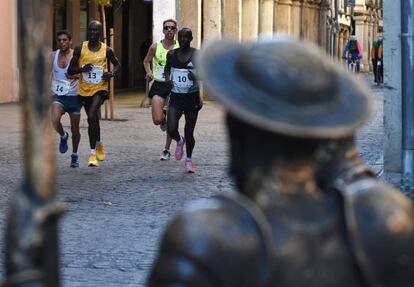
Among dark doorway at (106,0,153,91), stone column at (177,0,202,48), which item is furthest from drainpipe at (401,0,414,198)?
dark doorway at (106,0,153,91)

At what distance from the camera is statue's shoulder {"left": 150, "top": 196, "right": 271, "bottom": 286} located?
6.14 ft

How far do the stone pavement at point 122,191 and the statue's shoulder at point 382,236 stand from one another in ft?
4.45

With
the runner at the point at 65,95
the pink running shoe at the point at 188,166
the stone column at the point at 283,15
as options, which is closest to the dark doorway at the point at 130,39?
the stone column at the point at 283,15

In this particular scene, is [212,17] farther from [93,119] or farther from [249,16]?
[93,119]

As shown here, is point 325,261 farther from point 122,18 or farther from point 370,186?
point 122,18

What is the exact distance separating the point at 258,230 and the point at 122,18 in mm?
32905

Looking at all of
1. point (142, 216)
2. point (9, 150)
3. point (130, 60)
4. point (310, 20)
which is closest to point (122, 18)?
point (130, 60)

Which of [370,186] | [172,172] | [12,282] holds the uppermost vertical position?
[370,186]

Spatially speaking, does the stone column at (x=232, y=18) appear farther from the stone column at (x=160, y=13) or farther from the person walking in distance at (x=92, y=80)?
the person walking in distance at (x=92, y=80)

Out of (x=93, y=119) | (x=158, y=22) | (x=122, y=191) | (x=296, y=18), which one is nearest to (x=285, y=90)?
(x=122, y=191)

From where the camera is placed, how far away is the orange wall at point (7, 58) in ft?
80.4

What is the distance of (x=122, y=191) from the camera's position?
10.9m

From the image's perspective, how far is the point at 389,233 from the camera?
196 cm

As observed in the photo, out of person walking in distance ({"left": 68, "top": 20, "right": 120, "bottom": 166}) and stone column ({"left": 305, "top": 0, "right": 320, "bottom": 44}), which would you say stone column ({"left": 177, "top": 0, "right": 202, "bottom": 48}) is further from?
stone column ({"left": 305, "top": 0, "right": 320, "bottom": 44})
